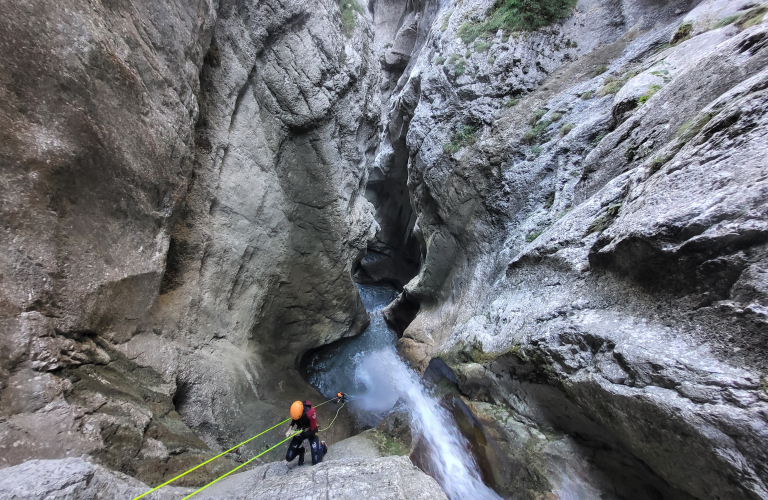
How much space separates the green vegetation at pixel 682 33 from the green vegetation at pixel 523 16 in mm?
4594

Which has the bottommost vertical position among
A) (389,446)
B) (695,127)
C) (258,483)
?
(389,446)

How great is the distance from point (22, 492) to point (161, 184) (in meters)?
4.18

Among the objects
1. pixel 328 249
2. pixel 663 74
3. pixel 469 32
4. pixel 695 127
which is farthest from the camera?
pixel 469 32

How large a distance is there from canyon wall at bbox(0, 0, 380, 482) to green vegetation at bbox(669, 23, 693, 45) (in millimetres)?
8586

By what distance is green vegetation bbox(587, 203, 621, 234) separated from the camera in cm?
491

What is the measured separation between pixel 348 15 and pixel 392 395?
12.4m

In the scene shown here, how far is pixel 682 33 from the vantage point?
7.81 m

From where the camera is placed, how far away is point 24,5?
3.31 m

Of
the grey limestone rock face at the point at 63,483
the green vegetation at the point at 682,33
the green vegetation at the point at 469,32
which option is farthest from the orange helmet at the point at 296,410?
the green vegetation at the point at 469,32

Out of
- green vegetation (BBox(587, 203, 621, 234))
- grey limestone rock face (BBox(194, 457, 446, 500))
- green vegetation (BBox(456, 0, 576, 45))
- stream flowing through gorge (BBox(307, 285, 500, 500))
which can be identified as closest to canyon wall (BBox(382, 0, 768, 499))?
green vegetation (BBox(587, 203, 621, 234))

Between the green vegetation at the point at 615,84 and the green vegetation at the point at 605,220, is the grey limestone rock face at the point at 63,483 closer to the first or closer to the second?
the green vegetation at the point at 605,220

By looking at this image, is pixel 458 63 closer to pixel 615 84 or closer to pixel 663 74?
pixel 615 84

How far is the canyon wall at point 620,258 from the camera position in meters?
2.80

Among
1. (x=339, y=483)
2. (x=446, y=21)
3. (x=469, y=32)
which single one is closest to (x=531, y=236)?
(x=339, y=483)
